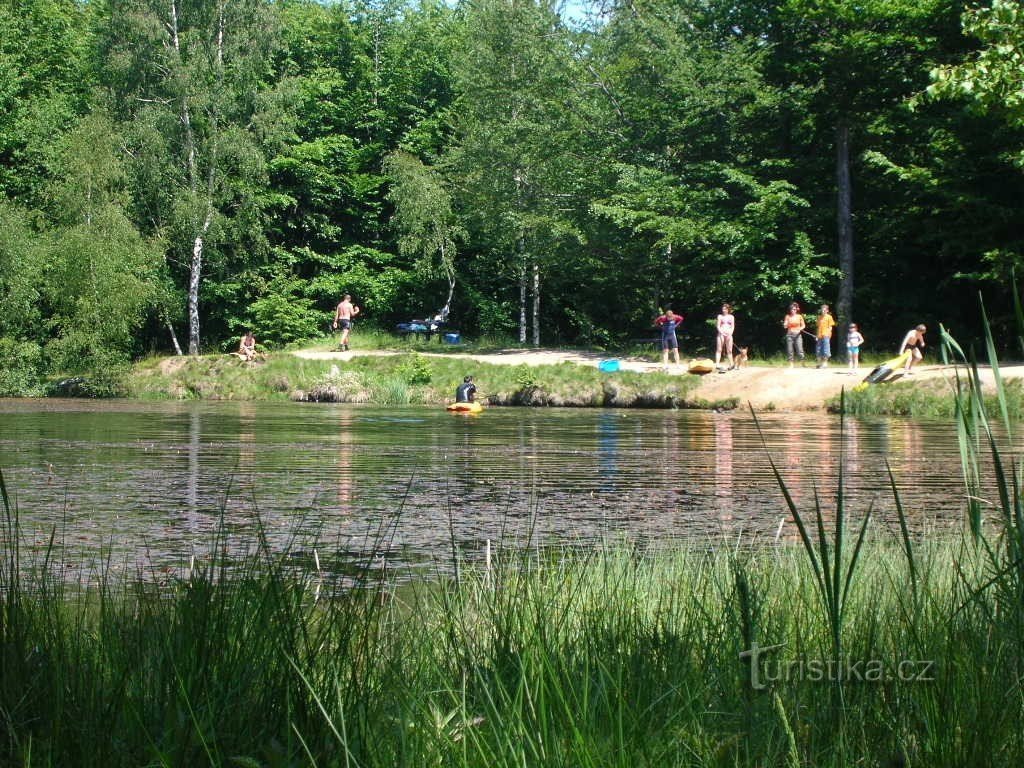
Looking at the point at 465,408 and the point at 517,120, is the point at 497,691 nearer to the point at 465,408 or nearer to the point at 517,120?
the point at 465,408

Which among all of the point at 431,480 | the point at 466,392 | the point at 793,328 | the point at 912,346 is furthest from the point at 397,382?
the point at 431,480

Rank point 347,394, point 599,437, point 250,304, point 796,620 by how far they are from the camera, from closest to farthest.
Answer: point 796,620, point 599,437, point 347,394, point 250,304

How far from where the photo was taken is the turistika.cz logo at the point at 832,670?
3795 millimetres

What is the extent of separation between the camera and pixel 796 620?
4453mm

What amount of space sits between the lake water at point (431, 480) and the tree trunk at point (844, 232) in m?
9.65

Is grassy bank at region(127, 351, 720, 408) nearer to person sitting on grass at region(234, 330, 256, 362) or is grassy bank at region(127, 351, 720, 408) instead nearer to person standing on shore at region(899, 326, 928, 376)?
person sitting on grass at region(234, 330, 256, 362)

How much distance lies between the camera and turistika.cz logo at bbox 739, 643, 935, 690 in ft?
12.5

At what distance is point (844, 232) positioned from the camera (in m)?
35.7

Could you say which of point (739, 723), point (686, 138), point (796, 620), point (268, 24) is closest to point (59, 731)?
point (739, 723)

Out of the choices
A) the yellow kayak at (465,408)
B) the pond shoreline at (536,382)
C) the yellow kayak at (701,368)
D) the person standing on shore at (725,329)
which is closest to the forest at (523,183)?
the person standing on shore at (725,329)

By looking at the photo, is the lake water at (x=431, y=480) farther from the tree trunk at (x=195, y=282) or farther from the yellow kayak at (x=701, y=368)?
the tree trunk at (x=195, y=282)

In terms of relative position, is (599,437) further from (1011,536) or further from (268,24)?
(268,24)

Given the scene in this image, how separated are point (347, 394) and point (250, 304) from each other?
1709 centimetres

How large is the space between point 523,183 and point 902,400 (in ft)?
62.6
